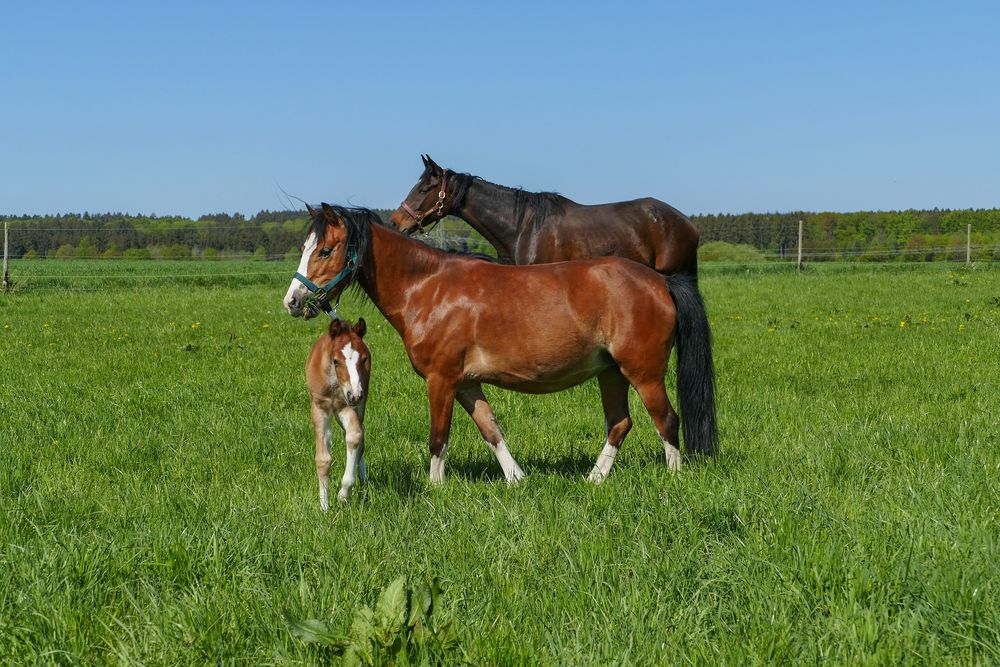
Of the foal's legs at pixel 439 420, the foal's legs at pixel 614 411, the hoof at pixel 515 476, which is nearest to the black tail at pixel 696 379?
the foal's legs at pixel 614 411

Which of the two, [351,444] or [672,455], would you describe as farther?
[672,455]

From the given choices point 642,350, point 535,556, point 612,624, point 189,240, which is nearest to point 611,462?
point 642,350

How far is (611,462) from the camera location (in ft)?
20.2

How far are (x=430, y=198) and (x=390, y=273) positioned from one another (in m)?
2.76

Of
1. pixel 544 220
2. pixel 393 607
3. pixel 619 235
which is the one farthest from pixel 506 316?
pixel 393 607

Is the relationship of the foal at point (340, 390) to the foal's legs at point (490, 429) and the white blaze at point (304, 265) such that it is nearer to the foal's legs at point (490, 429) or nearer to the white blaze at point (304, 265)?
the white blaze at point (304, 265)

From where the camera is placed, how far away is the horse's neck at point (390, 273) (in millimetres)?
6207

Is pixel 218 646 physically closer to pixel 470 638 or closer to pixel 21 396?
pixel 470 638

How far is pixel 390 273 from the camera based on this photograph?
20.4 ft

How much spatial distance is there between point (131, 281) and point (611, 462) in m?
25.5

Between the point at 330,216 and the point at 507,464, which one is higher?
the point at 330,216

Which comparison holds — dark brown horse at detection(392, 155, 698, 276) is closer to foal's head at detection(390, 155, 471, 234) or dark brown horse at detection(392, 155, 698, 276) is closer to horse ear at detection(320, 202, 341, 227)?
foal's head at detection(390, 155, 471, 234)

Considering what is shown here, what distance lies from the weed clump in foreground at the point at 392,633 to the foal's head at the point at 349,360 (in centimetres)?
206

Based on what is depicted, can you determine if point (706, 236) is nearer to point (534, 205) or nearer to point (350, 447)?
point (534, 205)
